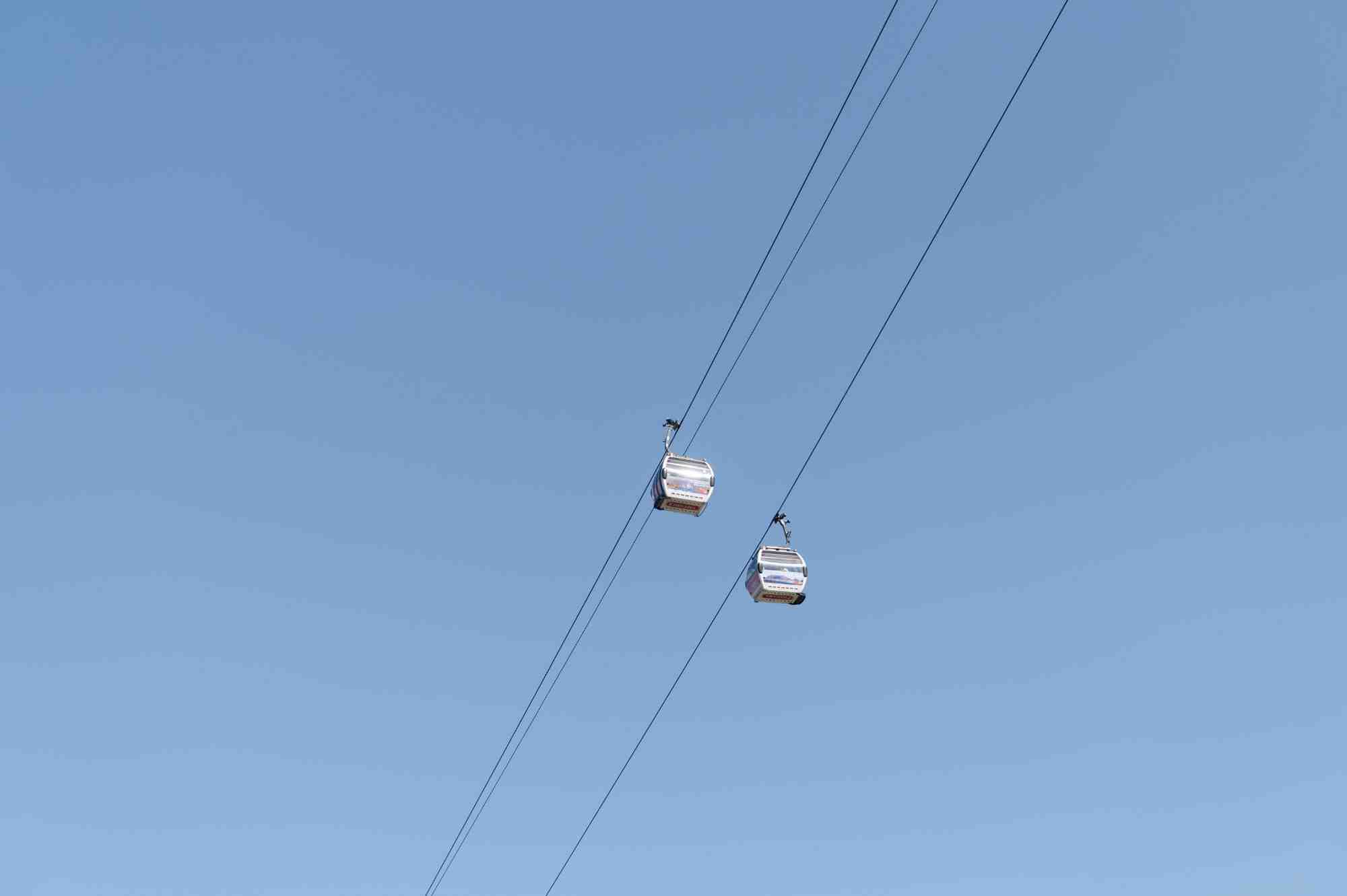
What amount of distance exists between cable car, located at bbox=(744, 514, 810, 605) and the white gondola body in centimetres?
206

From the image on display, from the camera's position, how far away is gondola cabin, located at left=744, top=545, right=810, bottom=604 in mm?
32594

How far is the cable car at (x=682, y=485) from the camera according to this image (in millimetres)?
31547

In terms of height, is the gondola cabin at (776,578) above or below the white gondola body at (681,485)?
below

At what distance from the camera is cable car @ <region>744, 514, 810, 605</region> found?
32594 mm

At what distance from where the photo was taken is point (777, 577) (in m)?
32.7

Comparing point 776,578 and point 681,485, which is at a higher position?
point 681,485

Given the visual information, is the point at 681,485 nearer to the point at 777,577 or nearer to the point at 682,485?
the point at 682,485

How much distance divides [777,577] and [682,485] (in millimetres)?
3246

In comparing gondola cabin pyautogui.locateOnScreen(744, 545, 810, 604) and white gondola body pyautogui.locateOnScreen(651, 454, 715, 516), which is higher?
white gondola body pyautogui.locateOnScreen(651, 454, 715, 516)

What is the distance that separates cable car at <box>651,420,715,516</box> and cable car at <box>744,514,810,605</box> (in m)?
2.02

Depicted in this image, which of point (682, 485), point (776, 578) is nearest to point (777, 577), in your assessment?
point (776, 578)

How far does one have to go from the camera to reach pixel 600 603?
3422cm

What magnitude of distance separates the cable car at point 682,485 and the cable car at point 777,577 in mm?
2021

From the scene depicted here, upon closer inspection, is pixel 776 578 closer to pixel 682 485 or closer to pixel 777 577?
pixel 777 577
